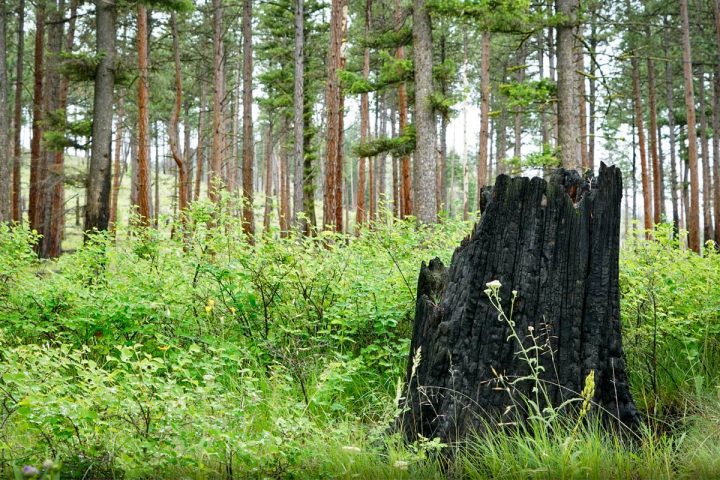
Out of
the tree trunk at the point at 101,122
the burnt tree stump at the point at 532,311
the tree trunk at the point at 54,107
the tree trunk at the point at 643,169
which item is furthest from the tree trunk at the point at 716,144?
the tree trunk at the point at 54,107

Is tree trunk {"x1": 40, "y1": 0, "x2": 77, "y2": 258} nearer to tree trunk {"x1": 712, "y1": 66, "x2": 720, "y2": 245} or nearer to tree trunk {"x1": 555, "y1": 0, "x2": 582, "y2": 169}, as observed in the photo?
tree trunk {"x1": 555, "y1": 0, "x2": 582, "y2": 169}

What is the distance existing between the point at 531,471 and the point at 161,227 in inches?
192

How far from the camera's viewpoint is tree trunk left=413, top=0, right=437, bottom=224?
12703 mm

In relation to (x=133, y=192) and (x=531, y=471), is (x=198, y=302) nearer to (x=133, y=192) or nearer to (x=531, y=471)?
(x=531, y=471)

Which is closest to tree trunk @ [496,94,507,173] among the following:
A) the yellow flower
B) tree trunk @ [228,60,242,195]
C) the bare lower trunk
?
tree trunk @ [228,60,242,195]

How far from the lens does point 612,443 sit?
3412mm

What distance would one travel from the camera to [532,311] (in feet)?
11.6

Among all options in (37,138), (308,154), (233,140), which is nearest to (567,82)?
Answer: (308,154)

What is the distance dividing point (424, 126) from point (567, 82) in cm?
324

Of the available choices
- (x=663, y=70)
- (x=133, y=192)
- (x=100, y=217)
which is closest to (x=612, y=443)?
(x=100, y=217)

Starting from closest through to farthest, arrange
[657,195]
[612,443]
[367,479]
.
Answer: [367,479], [612,443], [657,195]

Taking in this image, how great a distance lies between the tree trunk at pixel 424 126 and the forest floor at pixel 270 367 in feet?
16.0

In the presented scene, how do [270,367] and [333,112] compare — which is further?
[333,112]

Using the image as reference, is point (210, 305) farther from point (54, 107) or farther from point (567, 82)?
point (54, 107)
